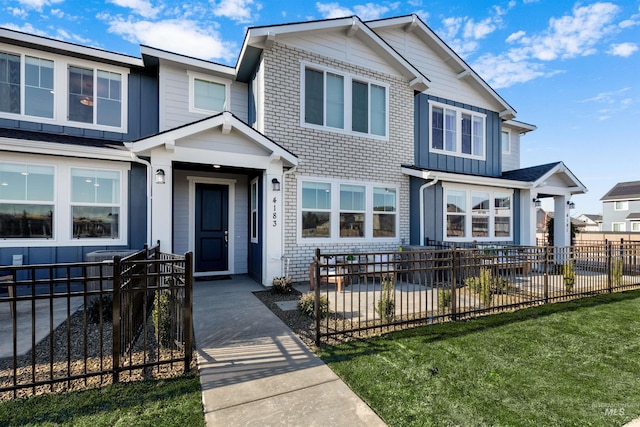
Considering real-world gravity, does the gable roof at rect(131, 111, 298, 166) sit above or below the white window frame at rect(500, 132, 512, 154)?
below

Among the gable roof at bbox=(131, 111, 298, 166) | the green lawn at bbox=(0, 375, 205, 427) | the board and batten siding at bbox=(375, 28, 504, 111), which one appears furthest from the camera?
the board and batten siding at bbox=(375, 28, 504, 111)

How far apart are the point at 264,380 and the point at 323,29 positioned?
827 centimetres

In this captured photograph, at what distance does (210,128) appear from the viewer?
6.34 metres

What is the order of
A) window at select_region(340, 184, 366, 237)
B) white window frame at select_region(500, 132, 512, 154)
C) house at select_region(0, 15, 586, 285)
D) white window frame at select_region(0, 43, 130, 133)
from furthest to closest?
1. white window frame at select_region(500, 132, 512, 154)
2. window at select_region(340, 184, 366, 237)
3. white window frame at select_region(0, 43, 130, 133)
4. house at select_region(0, 15, 586, 285)

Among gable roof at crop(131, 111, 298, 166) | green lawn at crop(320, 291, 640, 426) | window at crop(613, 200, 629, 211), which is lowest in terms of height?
green lawn at crop(320, 291, 640, 426)

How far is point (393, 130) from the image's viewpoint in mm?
9250

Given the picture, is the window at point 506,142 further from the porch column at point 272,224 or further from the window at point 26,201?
the window at point 26,201

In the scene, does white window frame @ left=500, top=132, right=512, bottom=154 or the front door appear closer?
the front door

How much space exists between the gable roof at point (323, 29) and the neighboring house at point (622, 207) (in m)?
37.0

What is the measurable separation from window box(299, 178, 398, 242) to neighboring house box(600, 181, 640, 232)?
122ft

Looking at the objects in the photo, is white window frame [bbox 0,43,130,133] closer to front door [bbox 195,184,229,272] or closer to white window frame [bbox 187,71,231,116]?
white window frame [bbox 187,71,231,116]

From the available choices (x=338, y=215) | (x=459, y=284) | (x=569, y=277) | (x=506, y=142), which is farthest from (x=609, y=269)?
(x=506, y=142)

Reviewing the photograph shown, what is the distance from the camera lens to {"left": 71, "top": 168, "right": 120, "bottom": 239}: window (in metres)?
6.53

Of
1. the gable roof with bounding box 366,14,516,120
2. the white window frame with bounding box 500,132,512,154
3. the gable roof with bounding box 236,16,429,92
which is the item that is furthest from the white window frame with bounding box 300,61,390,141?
the white window frame with bounding box 500,132,512,154
